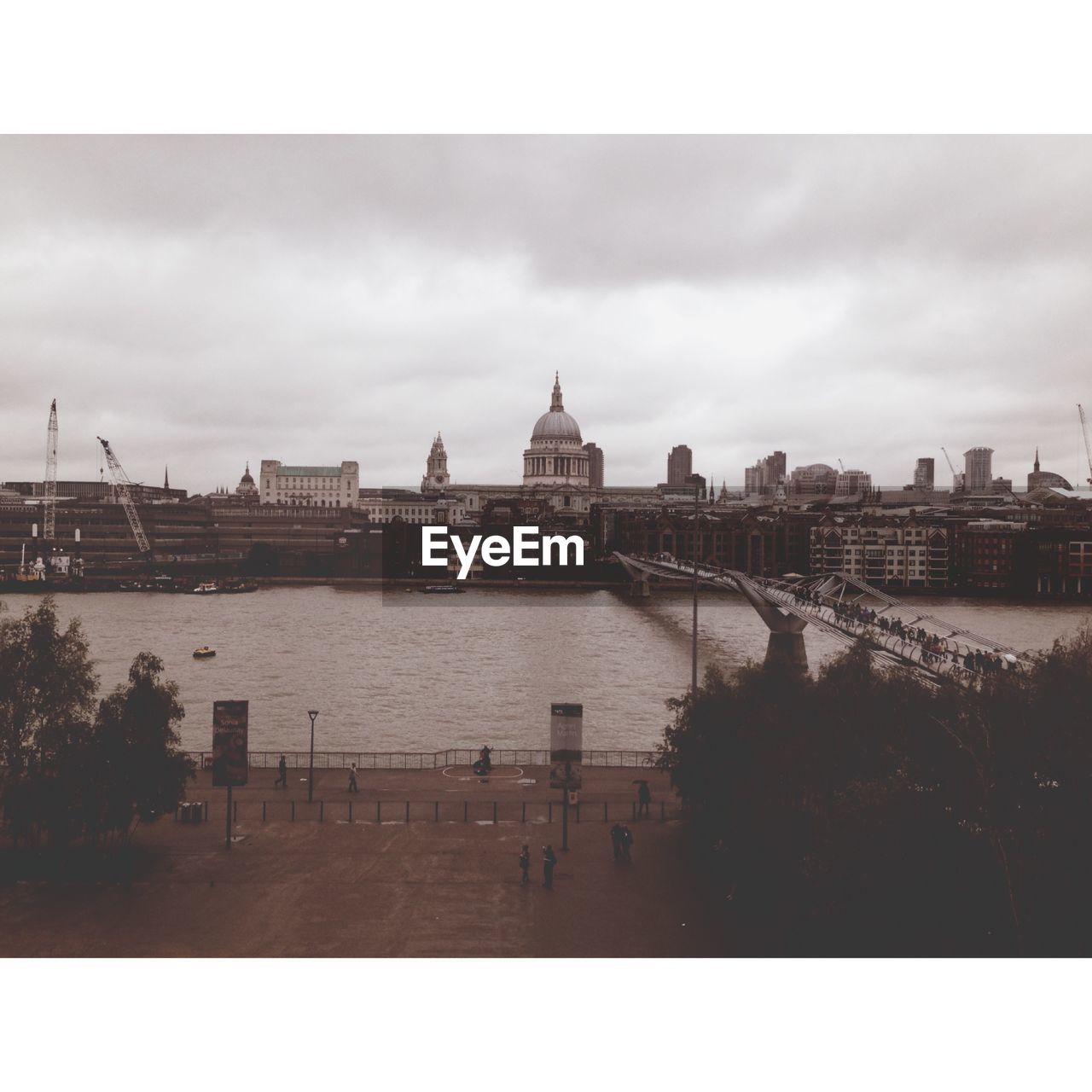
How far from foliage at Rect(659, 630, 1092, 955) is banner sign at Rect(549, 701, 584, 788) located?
1401 millimetres

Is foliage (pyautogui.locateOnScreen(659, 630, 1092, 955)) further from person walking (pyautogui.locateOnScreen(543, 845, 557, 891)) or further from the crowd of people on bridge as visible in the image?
person walking (pyautogui.locateOnScreen(543, 845, 557, 891))

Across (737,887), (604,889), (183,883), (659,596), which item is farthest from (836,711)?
(659,596)

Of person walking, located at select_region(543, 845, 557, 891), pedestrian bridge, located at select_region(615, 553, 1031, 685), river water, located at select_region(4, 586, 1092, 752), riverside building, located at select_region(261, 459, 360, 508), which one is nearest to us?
person walking, located at select_region(543, 845, 557, 891)

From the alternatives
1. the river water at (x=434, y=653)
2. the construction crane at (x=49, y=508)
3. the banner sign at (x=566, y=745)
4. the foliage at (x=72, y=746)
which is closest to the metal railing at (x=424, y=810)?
the banner sign at (x=566, y=745)

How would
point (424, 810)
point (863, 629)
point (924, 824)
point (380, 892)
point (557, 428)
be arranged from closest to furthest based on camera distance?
point (924, 824), point (380, 892), point (424, 810), point (863, 629), point (557, 428)

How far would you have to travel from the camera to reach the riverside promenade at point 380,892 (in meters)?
5.34

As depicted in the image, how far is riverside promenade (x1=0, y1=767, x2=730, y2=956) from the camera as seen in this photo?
5.34m

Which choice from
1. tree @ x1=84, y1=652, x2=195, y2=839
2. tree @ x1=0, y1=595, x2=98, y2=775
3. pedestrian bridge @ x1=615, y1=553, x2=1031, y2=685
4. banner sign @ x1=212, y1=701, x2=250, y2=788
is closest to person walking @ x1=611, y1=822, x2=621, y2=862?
pedestrian bridge @ x1=615, y1=553, x2=1031, y2=685

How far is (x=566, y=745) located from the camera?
23.0 feet

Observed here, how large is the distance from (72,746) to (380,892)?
2.63 metres

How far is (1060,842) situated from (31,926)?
631 cm

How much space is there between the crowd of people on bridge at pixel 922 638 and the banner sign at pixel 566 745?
320cm

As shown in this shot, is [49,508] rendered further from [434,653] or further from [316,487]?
[434,653]

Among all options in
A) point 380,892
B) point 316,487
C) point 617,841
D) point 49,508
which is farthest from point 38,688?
point 49,508
